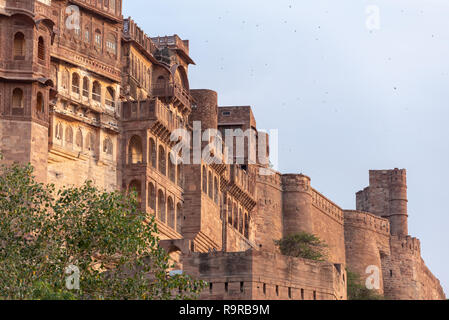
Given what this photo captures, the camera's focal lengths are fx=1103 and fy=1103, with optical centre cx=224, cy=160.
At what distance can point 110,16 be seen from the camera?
179 ft

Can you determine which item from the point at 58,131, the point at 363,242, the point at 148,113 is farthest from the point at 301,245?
the point at 58,131

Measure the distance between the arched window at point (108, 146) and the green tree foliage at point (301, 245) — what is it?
68.0 ft

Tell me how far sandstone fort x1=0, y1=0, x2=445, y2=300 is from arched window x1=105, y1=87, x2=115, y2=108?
0.25 ft

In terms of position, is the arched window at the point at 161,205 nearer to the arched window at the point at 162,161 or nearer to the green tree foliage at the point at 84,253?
the arched window at the point at 162,161

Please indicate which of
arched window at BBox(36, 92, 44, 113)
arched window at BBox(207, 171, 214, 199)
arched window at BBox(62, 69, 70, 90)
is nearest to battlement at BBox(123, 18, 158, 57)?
arched window at BBox(62, 69, 70, 90)

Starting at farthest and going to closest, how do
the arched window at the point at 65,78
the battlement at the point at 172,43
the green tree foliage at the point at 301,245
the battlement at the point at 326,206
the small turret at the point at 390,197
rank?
1. the small turret at the point at 390,197
2. the battlement at the point at 326,206
3. the green tree foliage at the point at 301,245
4. the battlement at the point at 172,43
5. the arched window at the point at 65,78

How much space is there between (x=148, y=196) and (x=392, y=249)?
40809 mm

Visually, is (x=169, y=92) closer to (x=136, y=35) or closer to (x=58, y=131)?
(x=136, y=35)

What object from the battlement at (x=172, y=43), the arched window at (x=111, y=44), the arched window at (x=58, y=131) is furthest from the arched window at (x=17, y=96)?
the battlement at (x=172, y=43)

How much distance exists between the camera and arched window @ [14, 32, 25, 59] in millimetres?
47406

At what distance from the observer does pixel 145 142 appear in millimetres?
54031

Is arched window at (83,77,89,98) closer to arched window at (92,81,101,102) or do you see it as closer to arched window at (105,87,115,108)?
arched window at (92,81,101,102)

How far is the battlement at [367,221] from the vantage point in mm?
85875
